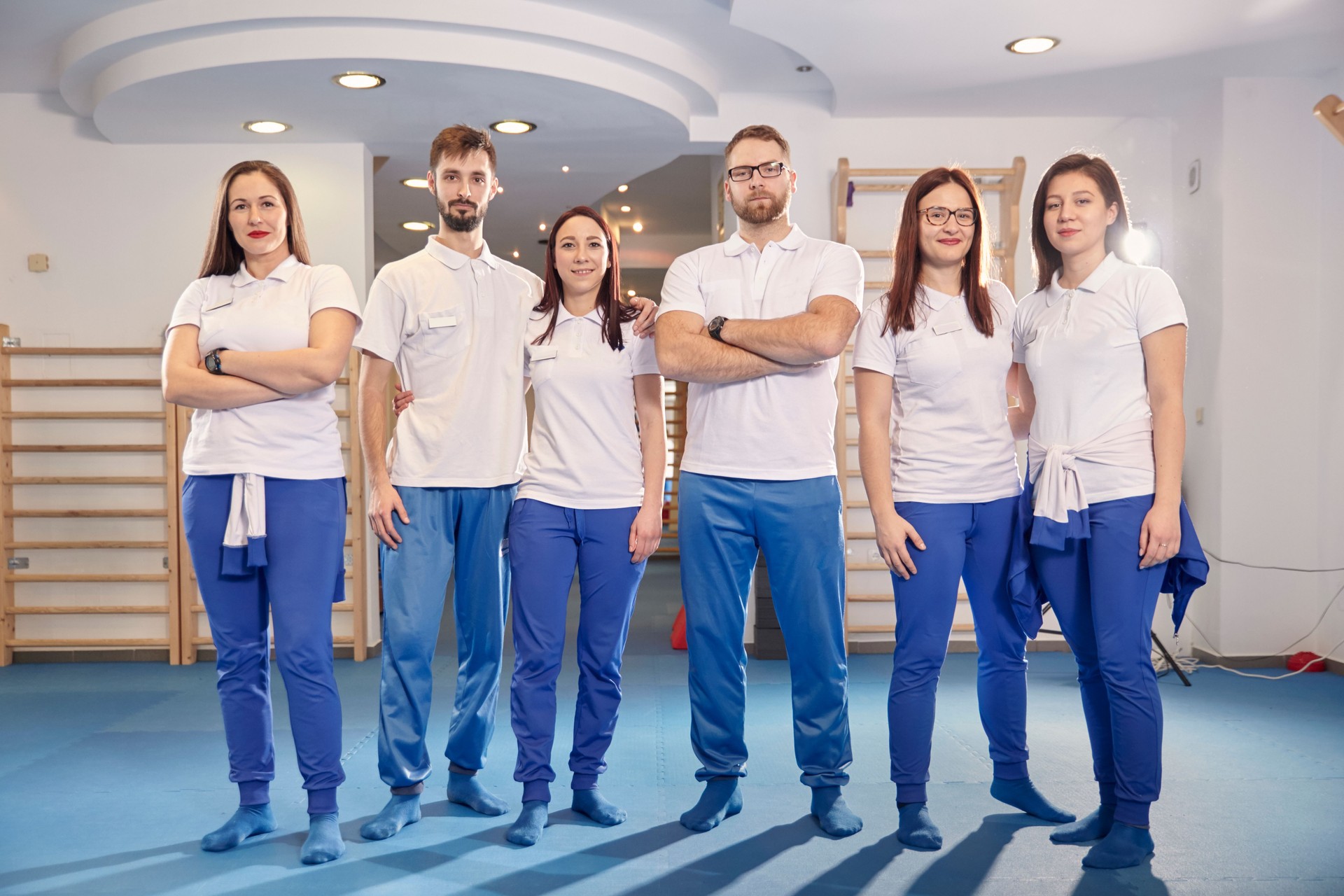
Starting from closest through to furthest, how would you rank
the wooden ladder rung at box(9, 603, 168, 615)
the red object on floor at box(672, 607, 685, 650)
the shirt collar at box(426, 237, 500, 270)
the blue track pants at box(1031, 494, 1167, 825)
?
the blue track pants at box(1031, 494, 1167, 825) < the shirt collar at box(426, 237, 500, 270) < the wooden ladder rung at box(9, 603, 168, 615) < the red object on floor at box(672, 607, 685, 650)

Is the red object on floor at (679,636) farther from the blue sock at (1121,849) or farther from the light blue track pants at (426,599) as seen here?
the blue sock at (1121,849)

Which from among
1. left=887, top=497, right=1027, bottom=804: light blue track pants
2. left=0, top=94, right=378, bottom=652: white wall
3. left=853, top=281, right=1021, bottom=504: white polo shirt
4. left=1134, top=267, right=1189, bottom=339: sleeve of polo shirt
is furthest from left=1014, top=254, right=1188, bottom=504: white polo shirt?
left=0, top=94, right=378, bottom=652: white wall

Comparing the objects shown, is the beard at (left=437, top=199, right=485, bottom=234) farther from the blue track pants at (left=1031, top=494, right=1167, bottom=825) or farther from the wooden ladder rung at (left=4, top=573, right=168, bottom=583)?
the wooden ladder rung at (left=4, top=573, right=168, bottom=583)

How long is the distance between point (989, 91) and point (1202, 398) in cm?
178

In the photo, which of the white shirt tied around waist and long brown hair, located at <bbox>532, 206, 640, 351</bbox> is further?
long brown hair, located at <bbox>532, 206, 640, 351</bbox>

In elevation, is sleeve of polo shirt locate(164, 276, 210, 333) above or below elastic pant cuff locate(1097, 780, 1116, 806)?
above

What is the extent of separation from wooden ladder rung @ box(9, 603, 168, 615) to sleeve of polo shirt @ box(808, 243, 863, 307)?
13.6 ft

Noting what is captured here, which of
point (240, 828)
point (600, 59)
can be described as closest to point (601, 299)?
point (240, 828)

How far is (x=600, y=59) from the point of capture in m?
4.43

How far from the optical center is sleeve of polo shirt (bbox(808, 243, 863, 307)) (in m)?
2.57

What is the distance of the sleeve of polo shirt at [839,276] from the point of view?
8.44 ft

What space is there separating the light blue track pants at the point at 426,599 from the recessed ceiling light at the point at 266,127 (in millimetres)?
3035

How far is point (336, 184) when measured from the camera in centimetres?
537

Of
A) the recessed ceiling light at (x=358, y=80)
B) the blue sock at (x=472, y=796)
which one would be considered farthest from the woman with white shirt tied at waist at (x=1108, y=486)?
the recessed ceiling light at (x=358, y=80)
